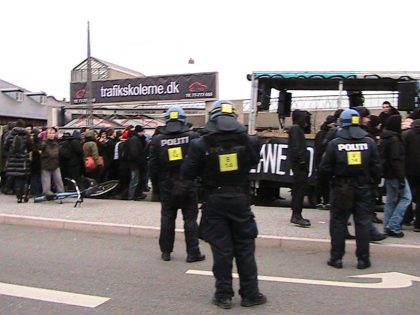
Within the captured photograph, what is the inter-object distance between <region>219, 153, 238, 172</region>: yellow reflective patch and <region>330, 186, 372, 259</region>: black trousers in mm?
1919

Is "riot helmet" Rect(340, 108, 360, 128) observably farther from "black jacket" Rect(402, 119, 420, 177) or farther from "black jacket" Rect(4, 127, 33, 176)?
"black jacket" Rect(4, 127, 33, 176)

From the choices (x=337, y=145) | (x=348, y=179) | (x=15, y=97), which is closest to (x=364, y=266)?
(x=348, y=179)

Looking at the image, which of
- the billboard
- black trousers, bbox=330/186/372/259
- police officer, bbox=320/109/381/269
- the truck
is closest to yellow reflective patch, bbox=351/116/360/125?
police officer, bbox=320/109/381/269

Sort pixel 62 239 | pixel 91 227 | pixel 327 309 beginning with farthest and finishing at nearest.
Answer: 1. pixel 91 227
2. pixel 62 239
3. pixel 327 309

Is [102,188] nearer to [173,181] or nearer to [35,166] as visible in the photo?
[35,166]

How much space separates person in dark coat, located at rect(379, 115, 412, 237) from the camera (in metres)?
7.14

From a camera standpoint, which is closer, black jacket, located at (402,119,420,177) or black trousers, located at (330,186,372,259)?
black trousers, located at (330,186,372,259)

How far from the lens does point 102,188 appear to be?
36.3 feet

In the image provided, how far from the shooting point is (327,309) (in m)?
4.62

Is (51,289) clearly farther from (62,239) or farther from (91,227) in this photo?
(91,227)

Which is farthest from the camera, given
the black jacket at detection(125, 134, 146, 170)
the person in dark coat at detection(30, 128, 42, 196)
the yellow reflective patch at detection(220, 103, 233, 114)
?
the person in dark coat at detection(30, 128, 42, 196)

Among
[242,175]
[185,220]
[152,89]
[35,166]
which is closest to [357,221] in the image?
[242,175]

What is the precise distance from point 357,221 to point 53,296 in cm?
360

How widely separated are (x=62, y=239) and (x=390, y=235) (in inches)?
200
